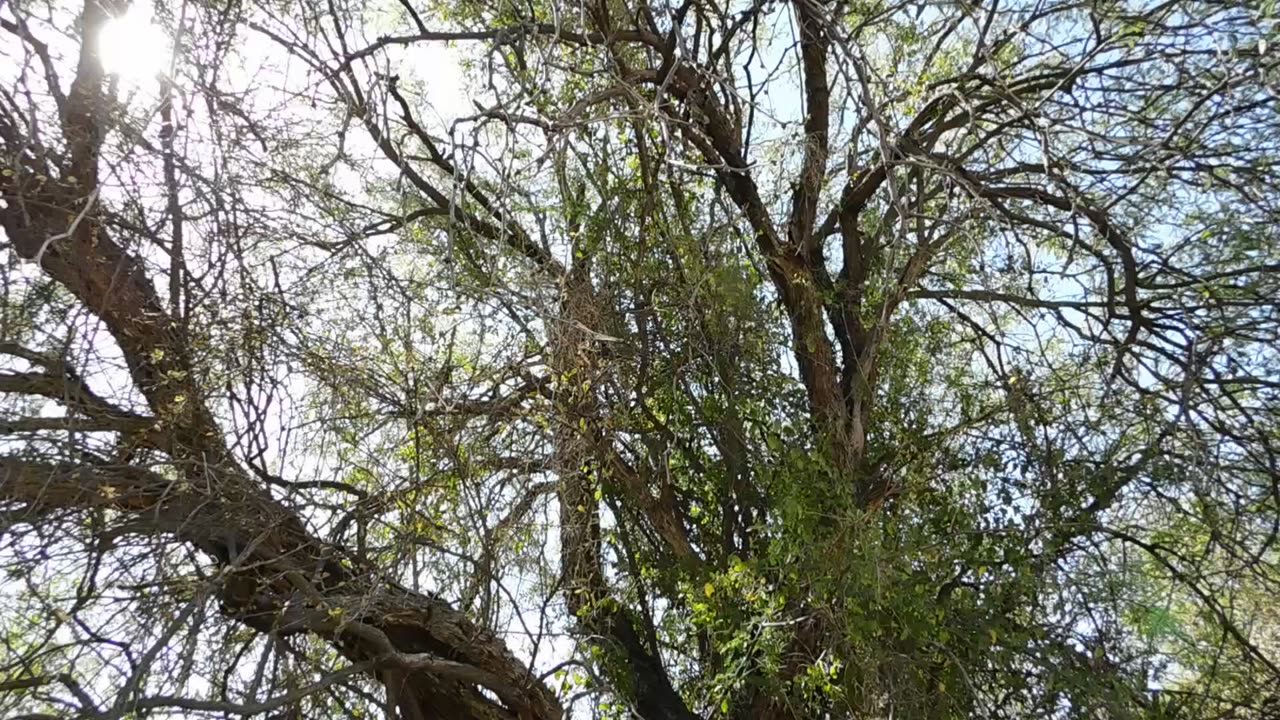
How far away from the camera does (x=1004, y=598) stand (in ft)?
13.1

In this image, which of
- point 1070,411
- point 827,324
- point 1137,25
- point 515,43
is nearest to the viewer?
point 515,43

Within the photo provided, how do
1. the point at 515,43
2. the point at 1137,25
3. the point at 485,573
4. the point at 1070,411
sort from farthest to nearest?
the point at 1070,411, the point at 1137,25, the point at 485,573, the point at 515,43

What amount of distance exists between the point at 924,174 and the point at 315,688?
288cm

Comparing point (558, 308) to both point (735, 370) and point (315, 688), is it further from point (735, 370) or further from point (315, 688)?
point (315, 688)

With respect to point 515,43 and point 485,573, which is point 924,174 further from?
point 485,573

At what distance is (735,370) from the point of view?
14.4 feet

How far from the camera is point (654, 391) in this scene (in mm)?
4418

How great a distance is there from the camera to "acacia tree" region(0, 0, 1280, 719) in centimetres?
329

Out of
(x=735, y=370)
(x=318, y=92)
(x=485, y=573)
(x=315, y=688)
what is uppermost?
(x=318, y=92)

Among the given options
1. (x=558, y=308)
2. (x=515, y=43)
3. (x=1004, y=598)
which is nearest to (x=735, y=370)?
(x=558, y=308)

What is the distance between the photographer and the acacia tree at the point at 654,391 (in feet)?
10.8

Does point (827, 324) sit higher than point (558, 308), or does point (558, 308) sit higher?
point (827, 324)

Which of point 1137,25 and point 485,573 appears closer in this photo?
point 485,573

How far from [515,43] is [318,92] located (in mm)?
830
